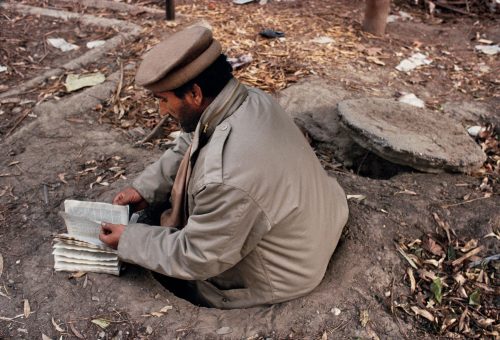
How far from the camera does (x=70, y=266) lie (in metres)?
2.96

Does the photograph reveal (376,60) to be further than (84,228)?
Yes

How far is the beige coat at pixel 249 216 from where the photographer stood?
7.54 feet

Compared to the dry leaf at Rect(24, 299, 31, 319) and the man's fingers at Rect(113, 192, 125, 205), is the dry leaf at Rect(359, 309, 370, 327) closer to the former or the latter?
the man's fingers at Rect(113, 192, 125, 205)

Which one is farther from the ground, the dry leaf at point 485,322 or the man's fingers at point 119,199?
the man's fingers at point 119,199

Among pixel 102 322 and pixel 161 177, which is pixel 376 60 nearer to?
pixel 161 177

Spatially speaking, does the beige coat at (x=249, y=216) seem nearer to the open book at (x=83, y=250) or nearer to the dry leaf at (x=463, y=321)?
the open book at (x=83, y=250)

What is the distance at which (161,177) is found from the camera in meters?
3.37

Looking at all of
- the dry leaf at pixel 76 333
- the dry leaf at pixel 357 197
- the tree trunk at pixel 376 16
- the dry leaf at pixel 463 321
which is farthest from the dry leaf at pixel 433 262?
the tree trunk at pixel 376 16

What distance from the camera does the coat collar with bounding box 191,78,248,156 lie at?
245 cm

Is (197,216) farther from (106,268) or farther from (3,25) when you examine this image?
(3,25)

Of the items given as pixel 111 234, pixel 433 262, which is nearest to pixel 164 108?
pixel 111 234

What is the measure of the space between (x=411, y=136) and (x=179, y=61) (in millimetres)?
2551

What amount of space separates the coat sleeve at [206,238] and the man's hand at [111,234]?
0.25 feet

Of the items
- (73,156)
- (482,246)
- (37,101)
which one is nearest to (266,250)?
(482,246)
